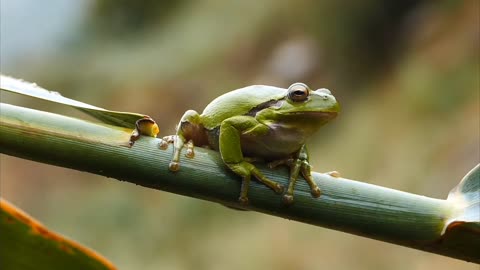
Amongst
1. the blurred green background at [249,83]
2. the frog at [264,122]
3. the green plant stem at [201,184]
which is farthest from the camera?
the blurred green background at [249,83]

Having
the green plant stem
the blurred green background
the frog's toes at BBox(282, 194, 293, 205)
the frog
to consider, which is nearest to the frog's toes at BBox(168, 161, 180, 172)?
the green plant stem

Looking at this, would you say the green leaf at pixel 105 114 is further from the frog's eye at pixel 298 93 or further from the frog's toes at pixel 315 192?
the frog's eye at pixel 298 93

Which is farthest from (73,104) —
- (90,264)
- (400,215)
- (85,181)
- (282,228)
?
(85,181)

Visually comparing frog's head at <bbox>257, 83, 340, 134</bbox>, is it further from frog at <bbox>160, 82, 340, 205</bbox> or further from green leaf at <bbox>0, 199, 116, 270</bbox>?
green leaf at <bbox>0, 199, 116, 270</bbox>

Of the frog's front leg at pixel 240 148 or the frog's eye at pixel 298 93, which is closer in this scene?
the frog's front leg at pixel 240 148

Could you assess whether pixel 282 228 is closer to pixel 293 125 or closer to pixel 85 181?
pixel 85 181

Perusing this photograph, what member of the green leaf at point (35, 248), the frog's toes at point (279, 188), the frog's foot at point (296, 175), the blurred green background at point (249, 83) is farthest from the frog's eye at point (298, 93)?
the blurred green background at point (249, 83)

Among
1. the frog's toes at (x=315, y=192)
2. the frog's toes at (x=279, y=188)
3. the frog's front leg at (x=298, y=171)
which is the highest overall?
the frog's front leg at (x=298, y=171)
